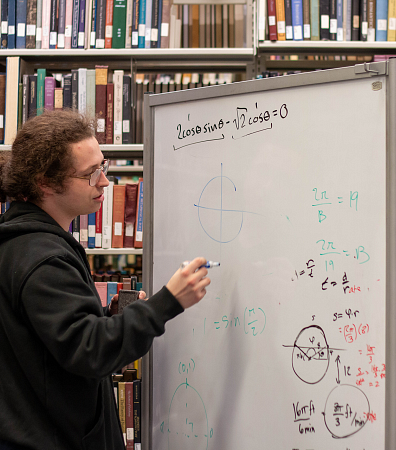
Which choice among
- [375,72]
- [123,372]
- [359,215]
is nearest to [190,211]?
[359,215]

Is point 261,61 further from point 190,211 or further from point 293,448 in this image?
point 293,448

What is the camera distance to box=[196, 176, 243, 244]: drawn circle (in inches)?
40.8

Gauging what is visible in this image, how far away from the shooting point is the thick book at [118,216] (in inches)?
72.0

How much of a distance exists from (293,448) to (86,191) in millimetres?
761

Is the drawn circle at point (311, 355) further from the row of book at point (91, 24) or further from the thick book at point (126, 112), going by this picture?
the row of book at point (91, 24)

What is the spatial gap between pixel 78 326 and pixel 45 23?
165cm

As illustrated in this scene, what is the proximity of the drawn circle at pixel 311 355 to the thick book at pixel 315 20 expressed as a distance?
4.67ft

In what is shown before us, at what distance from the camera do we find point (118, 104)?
186cm

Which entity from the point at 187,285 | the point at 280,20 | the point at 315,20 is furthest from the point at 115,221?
the point at 315,20

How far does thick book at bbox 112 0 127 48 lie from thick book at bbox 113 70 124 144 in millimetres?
139

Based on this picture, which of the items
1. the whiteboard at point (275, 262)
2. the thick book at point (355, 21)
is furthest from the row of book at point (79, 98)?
the thick book at point (355, 21)

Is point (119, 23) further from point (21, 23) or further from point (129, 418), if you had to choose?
point (129, 418)

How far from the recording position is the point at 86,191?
0.96 metres

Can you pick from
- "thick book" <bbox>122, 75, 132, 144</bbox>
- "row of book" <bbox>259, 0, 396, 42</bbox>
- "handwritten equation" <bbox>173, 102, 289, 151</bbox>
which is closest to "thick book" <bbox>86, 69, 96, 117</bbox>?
"thick book" <bbox>122, 75, 132, 144</bbox>
